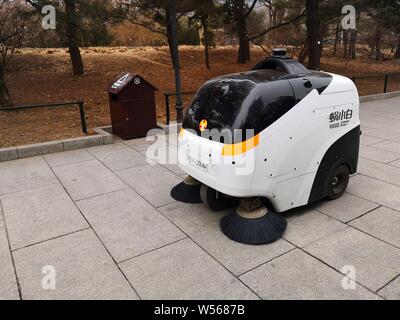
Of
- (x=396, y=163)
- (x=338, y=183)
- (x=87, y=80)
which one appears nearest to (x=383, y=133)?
(x=396, y=163)

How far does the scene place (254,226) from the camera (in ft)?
11.7

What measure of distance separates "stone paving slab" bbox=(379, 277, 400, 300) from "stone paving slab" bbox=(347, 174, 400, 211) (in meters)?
1.54

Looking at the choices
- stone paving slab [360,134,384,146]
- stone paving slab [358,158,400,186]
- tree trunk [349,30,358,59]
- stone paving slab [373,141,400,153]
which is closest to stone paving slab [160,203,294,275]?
stone paving slab [358,158,400,186]

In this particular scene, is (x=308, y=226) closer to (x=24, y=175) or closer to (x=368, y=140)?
(x=368, y=140)

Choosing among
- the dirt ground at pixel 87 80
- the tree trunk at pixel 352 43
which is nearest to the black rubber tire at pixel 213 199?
Result: the dirt ground at pixel 87 80

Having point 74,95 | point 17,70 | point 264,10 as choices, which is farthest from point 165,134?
point 264,10

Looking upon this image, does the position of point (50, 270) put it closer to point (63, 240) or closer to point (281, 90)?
point (63, 240)

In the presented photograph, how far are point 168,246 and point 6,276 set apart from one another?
148cm

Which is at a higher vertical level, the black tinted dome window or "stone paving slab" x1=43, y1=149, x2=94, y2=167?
the black tinted dome window

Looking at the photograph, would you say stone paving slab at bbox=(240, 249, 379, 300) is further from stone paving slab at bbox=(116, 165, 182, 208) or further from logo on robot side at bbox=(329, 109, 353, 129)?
stone paving slab at bbox=(116, 165, 182, 208)

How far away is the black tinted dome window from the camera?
10.9 feet

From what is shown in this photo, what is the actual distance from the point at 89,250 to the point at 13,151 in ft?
12.5
